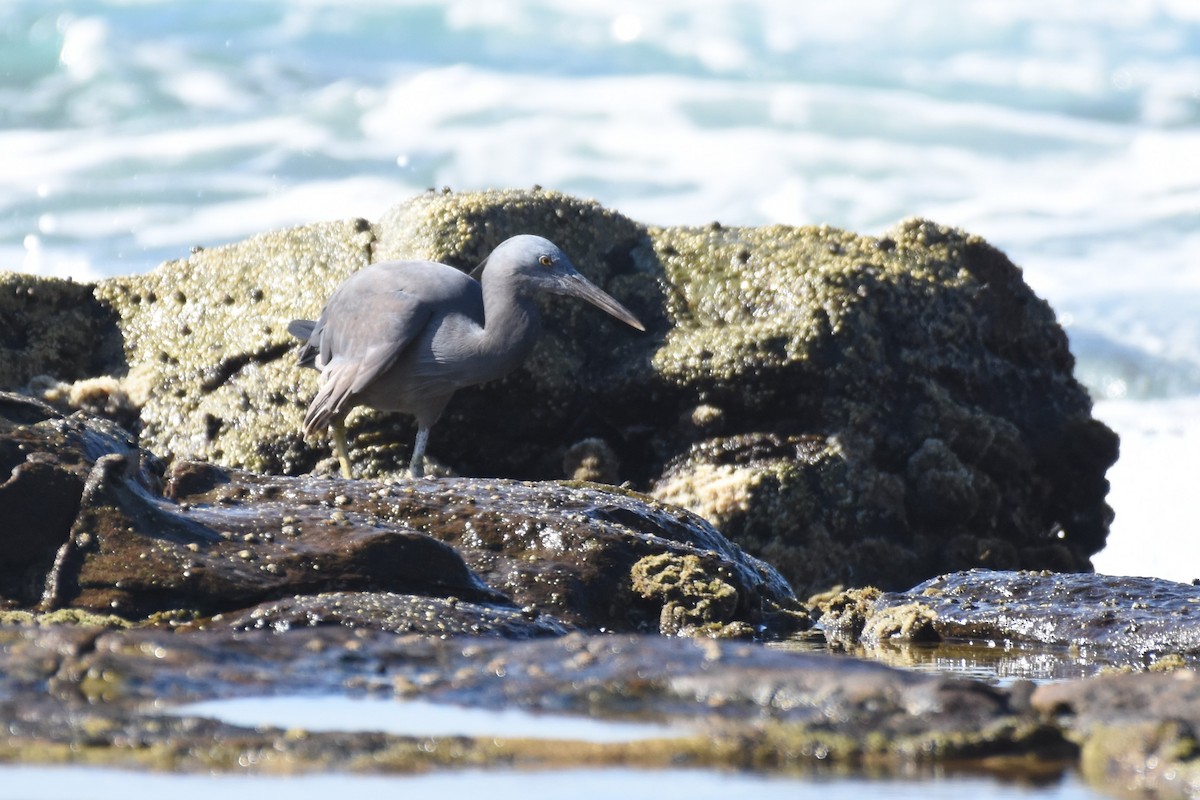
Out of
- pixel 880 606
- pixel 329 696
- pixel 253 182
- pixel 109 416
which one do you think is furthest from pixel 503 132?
pixel 329 696

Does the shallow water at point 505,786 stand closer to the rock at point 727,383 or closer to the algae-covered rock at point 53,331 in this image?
the rock at point 727,383

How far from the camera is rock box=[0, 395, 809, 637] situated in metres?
4.36

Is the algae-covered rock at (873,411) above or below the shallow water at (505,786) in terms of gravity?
above

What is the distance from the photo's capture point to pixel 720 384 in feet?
24.5

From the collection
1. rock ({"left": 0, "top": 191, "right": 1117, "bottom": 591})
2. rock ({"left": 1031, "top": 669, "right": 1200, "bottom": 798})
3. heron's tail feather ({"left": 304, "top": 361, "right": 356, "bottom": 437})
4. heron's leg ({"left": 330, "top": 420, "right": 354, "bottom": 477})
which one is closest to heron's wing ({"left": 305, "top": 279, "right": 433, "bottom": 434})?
heron's tail feather ({"left": 304, "top": 361, "right": 356, "bottom": 437})

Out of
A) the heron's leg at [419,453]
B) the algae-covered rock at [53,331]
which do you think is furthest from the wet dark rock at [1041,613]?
the algae-covered rock at [53,331]

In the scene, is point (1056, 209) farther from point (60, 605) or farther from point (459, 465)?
point (60, 605)

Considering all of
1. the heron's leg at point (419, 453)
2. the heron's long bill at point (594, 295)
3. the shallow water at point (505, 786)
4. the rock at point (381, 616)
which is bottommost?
the shallow water at point (505, 786)

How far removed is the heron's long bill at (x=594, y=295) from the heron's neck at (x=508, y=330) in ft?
0.60

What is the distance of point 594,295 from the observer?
7.18 m

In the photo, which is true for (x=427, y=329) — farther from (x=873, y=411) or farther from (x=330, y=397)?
(x=873, y=411)

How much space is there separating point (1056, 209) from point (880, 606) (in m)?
16.0

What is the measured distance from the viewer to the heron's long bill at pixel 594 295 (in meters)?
7.11

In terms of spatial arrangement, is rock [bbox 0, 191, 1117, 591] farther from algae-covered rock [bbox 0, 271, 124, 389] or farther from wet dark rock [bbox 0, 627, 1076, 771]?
wet dark rock [bbox 0, 627, 1076, 771]
